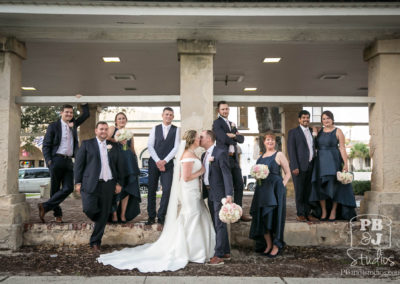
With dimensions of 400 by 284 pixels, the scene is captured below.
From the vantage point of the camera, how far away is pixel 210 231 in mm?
5863

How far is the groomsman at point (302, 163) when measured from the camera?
7.08 m

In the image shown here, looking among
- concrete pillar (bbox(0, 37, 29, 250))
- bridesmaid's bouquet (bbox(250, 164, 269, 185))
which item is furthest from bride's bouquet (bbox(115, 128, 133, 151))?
bridesmaid's bouquet (bbox(250, 164, 269, 185))

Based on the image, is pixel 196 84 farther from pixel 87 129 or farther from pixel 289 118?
pixel 289 118

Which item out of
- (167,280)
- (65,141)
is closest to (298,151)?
(167,280)

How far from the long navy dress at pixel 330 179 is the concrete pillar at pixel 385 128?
40 cm

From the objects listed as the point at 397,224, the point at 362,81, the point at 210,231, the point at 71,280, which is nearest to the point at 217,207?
the point at 210,231

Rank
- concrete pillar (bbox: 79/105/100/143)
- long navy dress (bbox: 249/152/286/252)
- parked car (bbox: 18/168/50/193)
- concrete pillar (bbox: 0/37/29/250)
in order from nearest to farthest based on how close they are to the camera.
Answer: long navy dress (bbox: 249/152/286/252), concrete pillar (bbox: 0/37/29/250), concrete pillar (bbox: 79/105/100/143), parked car (bbox: 18/168/50/193)

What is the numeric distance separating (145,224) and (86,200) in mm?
1215

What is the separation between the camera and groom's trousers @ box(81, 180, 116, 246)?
19.6ft

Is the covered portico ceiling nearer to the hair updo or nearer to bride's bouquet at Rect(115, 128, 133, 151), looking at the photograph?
bride's bouquet at Rect(115, 128, 133, 151)

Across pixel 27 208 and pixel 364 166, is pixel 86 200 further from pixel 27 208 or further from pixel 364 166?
pixel 364 166

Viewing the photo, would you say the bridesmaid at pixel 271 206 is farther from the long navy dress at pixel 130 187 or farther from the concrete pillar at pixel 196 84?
the long navy dress at pixel 130 187

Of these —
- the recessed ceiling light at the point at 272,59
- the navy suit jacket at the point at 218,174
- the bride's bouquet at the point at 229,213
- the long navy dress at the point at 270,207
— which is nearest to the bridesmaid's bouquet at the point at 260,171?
the long navy dress at the point at 270,207

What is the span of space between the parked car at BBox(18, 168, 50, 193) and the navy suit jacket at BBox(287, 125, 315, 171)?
21.3 metres
